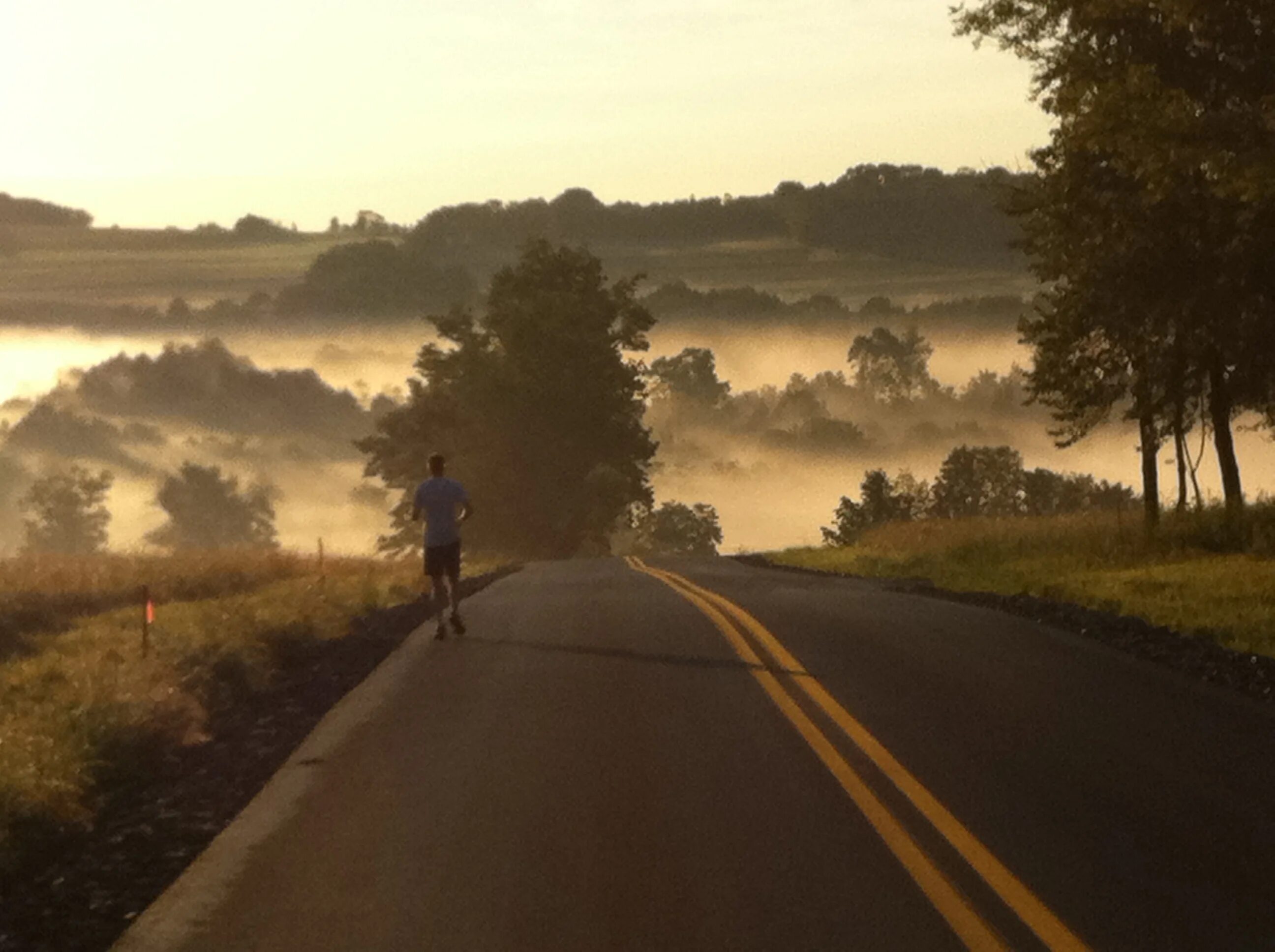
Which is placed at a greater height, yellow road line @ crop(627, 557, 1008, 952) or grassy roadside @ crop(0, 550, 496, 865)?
Result: yellow road line @ crop(627, 557, 1008, 952)

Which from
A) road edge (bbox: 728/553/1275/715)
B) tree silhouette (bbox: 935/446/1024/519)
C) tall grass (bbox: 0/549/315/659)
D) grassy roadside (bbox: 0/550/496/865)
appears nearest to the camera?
grassy roadside (bbox: 0/550/496/865)

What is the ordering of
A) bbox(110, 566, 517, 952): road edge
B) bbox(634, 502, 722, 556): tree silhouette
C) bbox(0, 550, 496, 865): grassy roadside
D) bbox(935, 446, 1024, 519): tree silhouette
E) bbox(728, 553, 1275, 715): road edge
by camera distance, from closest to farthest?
bbox(110, 566, 517, 952): road edge < bbox(0, 550, 496, 865): grassy roadside < bbox(728, 553, 1275, 715): road edge < bbox(935, 446, 1024, 519): tree silhouette < bbox(634, 502, 722, 556): tree silhouette

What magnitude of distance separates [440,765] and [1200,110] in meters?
17.8

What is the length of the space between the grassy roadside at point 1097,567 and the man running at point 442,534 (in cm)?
739

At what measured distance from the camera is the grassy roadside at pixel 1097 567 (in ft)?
65.2

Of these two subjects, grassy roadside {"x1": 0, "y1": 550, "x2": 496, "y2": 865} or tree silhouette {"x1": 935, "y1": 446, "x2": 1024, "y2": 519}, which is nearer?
grassy roadside {"x1": 0, "y1": 550, "x2": 496, "y2": 865}

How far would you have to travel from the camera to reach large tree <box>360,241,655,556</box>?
8344cm

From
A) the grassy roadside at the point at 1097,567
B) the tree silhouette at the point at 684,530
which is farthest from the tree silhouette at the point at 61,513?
the grassy roadside at the point at 1097,567

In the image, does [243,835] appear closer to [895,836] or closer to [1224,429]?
[895,836]

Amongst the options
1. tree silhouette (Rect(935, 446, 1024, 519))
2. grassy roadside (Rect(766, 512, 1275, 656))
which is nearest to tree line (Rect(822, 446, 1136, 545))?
tree silhouette (Rect(935, 446, 1024, 519))

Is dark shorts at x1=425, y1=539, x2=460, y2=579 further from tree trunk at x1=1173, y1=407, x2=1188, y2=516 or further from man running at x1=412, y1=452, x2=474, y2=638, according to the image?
tree trunk at x1=1173, y1=407, x2=1188, y2=516

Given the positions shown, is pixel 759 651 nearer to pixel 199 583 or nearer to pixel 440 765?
pixel 440 765

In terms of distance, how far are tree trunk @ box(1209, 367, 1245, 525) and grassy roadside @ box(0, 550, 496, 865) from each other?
16.5 meters

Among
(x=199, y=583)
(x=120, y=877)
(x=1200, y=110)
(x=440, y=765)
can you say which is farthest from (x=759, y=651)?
(x=199, y=583)
